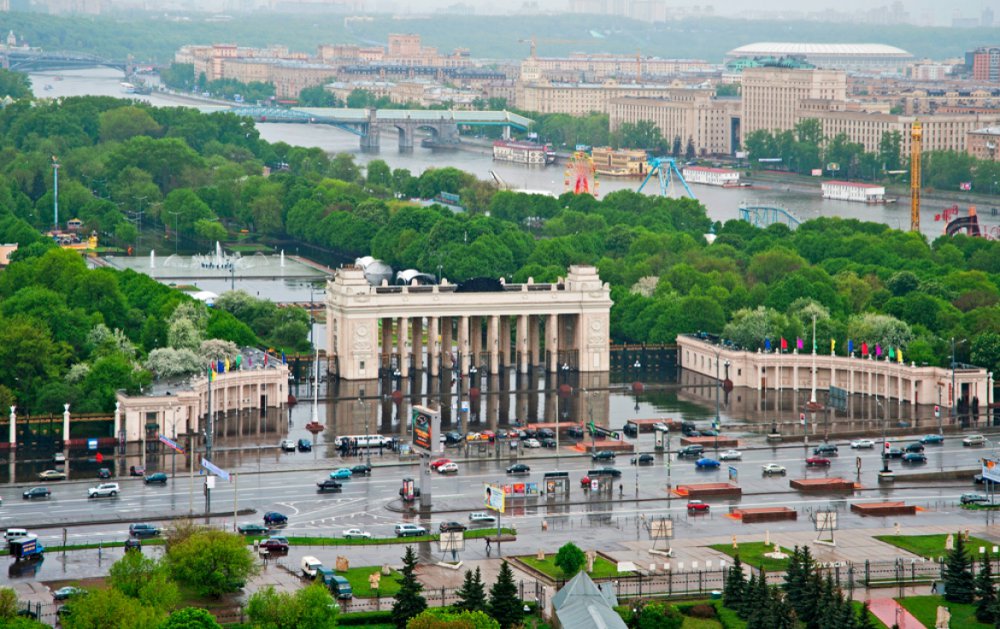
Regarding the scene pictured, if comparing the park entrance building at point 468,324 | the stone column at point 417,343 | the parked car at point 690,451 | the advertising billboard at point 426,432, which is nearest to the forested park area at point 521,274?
the park entrance building at point 468,324

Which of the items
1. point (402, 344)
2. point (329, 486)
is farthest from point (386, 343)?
point (329, 486)

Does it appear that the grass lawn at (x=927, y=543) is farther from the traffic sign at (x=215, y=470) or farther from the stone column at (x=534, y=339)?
the stone column at (x=534, y=339)

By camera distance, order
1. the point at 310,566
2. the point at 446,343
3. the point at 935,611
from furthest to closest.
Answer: the point at 446,343, the point at 310,566, the point at 935,611

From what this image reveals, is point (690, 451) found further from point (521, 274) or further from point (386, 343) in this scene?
point (521, 274)

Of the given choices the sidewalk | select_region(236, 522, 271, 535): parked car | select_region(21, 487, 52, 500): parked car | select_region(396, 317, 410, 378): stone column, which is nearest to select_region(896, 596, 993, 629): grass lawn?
the sidewalk

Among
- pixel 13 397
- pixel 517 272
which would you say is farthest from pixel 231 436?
pixel 517 272

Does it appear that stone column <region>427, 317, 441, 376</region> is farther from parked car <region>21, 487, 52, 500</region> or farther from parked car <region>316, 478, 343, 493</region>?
parked car <region>21, 487, 52, 500</region>

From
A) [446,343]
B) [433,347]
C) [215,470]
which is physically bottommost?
[215,470]
